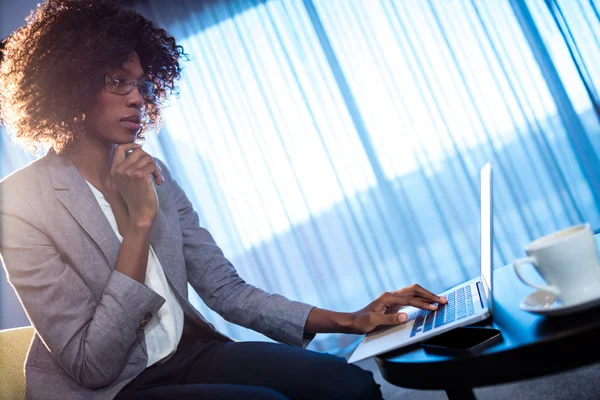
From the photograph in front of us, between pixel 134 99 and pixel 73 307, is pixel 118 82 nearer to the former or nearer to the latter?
pixel 134 99

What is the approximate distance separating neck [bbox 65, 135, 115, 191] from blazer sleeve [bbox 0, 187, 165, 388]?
254 millimetres

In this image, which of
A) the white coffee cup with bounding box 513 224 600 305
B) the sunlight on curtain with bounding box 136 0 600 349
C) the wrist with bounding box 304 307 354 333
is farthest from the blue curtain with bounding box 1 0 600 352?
the white coffee cup with bounding box 513 224 600 305

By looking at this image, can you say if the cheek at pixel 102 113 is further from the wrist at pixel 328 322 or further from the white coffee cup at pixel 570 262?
the white coffee cup at pixel 570 262

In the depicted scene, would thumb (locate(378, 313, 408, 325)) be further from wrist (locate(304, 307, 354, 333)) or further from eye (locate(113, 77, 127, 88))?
eye (locate(113, 77, 127, 88))

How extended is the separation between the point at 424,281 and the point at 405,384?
2.60 meters

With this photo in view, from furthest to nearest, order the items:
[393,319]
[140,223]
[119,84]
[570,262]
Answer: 1. [119,84]
2. [140,223]
3. [393,319]
4. [570,262]

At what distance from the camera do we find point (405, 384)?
868 millimetres

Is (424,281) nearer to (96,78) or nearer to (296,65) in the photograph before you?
(296,65)

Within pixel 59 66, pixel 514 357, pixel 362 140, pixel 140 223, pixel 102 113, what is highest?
pixel 59 66

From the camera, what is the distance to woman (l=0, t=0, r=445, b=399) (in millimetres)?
1104

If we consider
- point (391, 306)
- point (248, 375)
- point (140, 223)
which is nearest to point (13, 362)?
point (140, 223)

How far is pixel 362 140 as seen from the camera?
3482 mm

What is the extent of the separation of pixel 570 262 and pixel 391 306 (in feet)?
1.62

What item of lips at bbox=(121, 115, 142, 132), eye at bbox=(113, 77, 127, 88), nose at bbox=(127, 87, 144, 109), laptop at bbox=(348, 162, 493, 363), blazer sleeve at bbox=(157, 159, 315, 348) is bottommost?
laptop at bbox=(348, 162, 493, 363)
